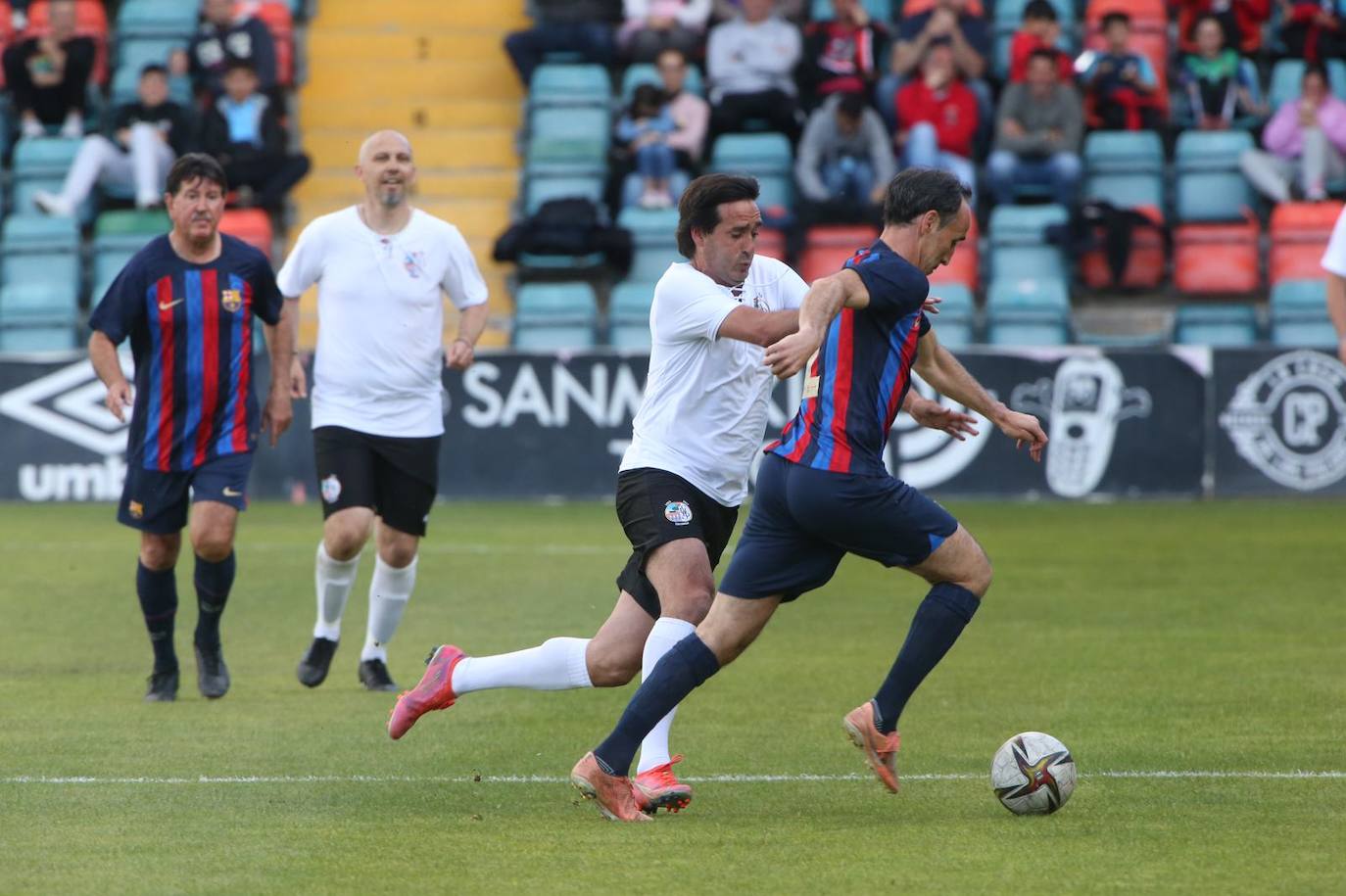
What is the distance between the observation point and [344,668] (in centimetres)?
944

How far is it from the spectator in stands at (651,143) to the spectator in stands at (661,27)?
1.13m

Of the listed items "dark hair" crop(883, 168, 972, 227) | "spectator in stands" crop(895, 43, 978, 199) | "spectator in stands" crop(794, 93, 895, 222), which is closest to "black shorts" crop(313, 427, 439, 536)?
"dark hair" crop(883, 168, 972, 227)

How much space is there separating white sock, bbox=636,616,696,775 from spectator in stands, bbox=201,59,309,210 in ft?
46.4

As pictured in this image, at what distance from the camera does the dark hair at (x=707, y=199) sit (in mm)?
6184

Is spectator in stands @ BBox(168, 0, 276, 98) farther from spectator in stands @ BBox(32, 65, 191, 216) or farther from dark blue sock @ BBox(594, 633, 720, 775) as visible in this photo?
dark blue sock @ BBox(594, 633, 720, 775)

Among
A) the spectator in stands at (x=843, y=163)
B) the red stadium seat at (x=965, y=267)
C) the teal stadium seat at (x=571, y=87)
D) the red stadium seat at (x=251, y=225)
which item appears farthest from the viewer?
the teal stadium seat at (x=571, y=87)

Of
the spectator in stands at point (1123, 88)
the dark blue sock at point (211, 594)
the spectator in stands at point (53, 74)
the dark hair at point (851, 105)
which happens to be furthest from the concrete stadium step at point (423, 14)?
the dark blue sock at point (211, 594)

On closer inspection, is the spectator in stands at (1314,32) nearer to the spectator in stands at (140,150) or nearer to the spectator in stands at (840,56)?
the spectator in stands at (840,56)

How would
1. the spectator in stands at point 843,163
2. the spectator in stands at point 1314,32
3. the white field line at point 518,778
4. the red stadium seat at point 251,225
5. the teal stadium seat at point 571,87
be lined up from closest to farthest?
1. the white field line at point 518,778
2. the spectator in stands at point 843,163
3. the red stadium seat at point 251,225
4. the spectator in stands at point 1314,32
5. the teal stadium seat at point 571,87

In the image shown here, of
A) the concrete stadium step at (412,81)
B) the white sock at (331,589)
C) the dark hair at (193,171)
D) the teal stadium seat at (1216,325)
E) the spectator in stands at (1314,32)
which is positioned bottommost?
the teal stadium seat at (1216,325)

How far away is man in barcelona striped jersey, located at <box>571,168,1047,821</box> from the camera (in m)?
5.91

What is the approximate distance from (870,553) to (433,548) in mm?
8426

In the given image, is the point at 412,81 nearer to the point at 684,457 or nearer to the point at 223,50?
the point at 223,50

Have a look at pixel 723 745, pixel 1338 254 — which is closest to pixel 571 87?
pixel 1338 254
